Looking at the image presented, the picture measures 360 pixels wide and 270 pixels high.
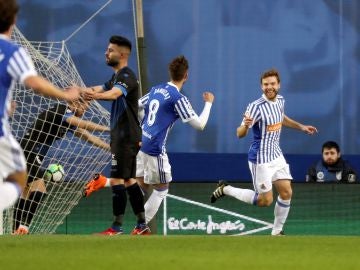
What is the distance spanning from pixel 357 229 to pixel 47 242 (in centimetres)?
565

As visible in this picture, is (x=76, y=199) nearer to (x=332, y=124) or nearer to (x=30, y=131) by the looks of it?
(x=30, y=131)

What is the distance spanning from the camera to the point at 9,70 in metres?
7.28

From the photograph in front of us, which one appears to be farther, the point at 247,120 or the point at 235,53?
the point at 235,53

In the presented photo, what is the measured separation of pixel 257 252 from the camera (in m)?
9.04

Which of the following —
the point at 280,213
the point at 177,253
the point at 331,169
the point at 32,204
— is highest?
the point at 331,169

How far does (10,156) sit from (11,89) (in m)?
0.44

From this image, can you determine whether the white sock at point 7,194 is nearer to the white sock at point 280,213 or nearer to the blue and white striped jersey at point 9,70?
the blue and white striped jersey at point 9,70

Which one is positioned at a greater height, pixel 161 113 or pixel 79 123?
pixel 161 113

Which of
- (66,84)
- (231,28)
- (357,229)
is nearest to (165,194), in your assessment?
(66,84)

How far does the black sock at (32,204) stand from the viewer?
12.5 meters

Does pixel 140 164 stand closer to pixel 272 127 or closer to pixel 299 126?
pixel 272 127

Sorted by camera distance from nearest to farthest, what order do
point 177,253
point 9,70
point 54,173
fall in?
point 9,70, point 177,253, point 54,173

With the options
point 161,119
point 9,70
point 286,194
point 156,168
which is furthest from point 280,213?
point 9,70

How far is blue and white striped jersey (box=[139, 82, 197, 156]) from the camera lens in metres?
12.4
